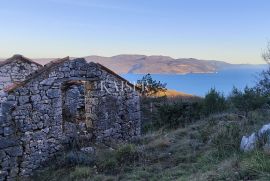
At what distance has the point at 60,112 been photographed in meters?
10.2

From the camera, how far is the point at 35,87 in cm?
962

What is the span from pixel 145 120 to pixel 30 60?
19.6 ft

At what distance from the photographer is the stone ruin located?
9.27m

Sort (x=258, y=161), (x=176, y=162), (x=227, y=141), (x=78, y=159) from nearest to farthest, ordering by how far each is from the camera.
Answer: (x=258, y=161) → (x=227, y=141) → (x=176, y=162) → (x=78, y=159)

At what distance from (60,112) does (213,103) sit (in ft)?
27.0

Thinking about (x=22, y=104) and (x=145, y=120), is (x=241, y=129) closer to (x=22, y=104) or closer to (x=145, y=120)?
(x=22, y=104)

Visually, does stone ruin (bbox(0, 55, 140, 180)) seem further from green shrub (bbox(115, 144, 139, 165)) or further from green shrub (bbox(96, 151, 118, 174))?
green shrub (bbox(115, 144, 139, 165))

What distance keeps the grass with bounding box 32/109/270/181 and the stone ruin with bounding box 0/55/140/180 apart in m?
0.63

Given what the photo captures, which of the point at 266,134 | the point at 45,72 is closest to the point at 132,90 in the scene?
the point at 45,72

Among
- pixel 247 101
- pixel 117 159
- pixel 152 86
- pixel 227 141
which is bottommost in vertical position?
pixel 117 159

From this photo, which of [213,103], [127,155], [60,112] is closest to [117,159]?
[127,155]

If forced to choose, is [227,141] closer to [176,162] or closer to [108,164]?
[176,162]

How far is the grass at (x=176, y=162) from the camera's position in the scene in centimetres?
Result: 614

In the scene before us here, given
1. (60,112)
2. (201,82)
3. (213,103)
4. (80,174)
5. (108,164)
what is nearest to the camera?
(80,174)
